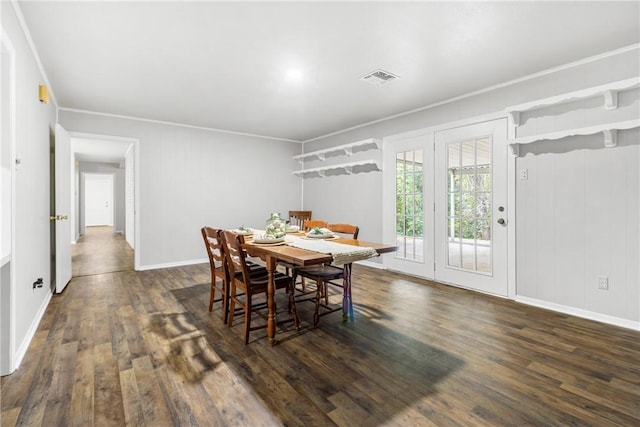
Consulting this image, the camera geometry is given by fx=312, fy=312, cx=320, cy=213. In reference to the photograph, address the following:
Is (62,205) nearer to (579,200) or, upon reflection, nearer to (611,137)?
(579,200)

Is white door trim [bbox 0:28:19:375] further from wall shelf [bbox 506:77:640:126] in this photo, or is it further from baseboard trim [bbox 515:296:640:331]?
baseboard trim [bbox 515:296:640:331]

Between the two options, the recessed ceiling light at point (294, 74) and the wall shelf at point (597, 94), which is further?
the recessed ceiling light at point (294, 74)

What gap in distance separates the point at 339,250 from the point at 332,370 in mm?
816

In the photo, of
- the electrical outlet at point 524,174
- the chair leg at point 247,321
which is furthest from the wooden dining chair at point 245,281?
the electrical outlet at point 524,174

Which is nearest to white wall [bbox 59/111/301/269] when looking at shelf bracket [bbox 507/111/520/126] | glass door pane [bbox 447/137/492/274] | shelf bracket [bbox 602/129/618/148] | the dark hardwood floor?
the dark hardwood floor

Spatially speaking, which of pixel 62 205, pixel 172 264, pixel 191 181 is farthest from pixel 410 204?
Answer: pixel 62 205

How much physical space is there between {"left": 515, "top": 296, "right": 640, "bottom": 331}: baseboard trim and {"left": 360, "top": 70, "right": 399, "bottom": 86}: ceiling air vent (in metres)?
2.77

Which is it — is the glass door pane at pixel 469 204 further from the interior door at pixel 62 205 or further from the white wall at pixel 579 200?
the interior door at pixel 62 205

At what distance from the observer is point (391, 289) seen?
3.88 metres

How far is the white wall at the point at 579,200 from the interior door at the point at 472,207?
202 millimetres

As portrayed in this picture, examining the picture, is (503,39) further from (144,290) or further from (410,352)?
(144,290)

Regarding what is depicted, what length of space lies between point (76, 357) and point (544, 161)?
442 centimetres

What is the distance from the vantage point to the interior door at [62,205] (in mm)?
3625

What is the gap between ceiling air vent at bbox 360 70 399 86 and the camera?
3.20 m
